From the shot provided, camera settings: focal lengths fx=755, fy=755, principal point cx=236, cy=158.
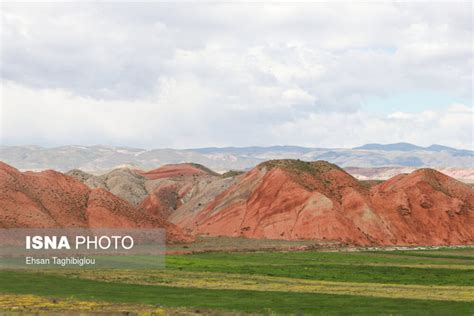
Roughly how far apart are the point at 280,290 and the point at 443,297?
1404 cm

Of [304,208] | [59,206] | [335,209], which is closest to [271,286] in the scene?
[59,206]

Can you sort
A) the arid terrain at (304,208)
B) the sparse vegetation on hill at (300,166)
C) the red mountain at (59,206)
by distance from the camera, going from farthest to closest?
the sparse vegetation on hill at (300,166) → the arid terrain at (304,208) → the red mountain at (59,206)

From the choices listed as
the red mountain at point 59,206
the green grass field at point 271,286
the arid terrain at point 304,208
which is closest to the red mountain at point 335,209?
the arid terrain at point 304,208

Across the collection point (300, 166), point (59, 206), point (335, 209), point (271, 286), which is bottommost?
point (271, 286)

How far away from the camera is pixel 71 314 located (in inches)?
1957

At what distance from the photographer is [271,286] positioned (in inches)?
2803

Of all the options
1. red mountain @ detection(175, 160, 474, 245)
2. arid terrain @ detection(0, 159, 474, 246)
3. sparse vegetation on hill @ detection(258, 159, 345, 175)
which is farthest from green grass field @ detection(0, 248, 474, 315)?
sparse vegetation on hill @ detection(258, 159, 345, 175)

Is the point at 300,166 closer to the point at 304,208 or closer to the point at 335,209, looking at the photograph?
the point at 304,208

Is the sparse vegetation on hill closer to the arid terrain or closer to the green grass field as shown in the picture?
the arid terrain

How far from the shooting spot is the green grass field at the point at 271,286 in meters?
55.8

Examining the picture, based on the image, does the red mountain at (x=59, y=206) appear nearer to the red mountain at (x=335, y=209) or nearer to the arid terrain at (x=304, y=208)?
the arid terrain at (x=304, y=208)

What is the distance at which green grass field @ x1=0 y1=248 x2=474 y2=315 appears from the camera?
183 feet

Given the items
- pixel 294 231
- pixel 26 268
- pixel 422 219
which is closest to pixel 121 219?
pixel 294 231

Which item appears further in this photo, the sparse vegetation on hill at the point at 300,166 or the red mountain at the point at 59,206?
the sparse vegetation on hill at the point at 300,166
